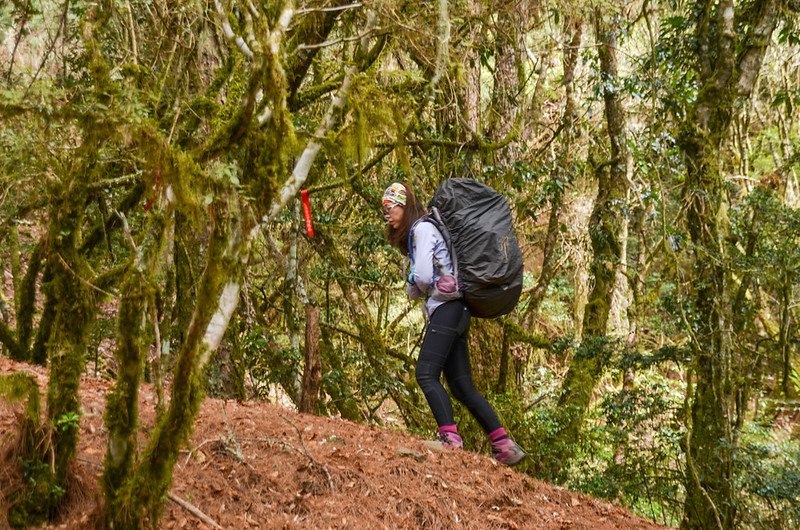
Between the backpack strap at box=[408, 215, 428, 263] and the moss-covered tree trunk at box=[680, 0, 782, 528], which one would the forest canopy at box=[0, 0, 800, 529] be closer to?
the moss-covered tree trunk at box=[680, 0, 782, 528]

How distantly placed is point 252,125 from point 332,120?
878 millimetres

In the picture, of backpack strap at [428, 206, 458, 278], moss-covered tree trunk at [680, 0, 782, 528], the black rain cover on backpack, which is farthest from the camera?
moss-covered tree trunk at [680, 0, 782, 528]

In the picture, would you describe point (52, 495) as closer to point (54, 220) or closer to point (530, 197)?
A: point (54, 220)

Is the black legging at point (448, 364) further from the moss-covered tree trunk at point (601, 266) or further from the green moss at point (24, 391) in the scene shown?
the green moss at point (24, 391)

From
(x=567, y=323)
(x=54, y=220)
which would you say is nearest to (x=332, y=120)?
(x=54, y=220)

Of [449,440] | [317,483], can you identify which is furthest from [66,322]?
[449,440]

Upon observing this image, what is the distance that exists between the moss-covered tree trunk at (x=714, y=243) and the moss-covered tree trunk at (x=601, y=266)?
1.20 metres

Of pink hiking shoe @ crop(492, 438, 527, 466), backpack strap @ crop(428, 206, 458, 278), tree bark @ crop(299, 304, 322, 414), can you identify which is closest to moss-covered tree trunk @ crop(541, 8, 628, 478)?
pink hiking shoe @ crop(492, 438, 527, 466)

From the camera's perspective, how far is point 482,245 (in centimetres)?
529

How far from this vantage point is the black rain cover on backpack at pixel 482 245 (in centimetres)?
528

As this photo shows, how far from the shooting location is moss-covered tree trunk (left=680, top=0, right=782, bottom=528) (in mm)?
6688

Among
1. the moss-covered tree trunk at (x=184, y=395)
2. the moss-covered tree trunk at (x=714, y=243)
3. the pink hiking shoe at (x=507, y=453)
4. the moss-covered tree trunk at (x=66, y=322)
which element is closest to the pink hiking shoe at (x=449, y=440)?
the pink hiking shoe at (x=507, y=453)

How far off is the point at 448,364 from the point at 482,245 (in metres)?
1.10

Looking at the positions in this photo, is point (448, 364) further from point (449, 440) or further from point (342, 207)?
point (342, 207)
